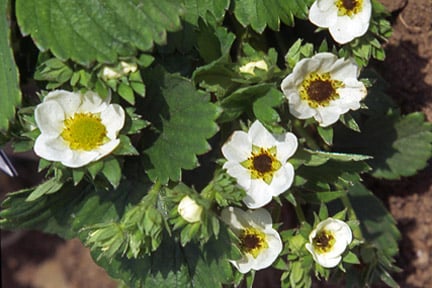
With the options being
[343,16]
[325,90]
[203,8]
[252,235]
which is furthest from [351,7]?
[252,235]

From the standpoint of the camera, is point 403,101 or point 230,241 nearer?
point 230,241

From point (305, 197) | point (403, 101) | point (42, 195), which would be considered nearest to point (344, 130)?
point (403, 101)

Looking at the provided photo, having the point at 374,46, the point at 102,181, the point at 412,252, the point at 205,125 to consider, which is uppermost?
the point at 374,46

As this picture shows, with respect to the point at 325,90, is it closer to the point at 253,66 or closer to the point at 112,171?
the point at 253,66

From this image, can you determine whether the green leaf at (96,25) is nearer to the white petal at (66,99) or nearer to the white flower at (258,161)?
the white petal at (66,99)

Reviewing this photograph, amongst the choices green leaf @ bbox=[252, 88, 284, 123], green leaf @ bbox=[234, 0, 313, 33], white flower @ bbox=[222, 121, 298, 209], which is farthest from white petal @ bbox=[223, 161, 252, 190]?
green leaf @ bbox=[234, 0, 313, 33]

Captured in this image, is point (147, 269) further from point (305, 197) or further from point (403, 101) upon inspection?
point (403, 101)
